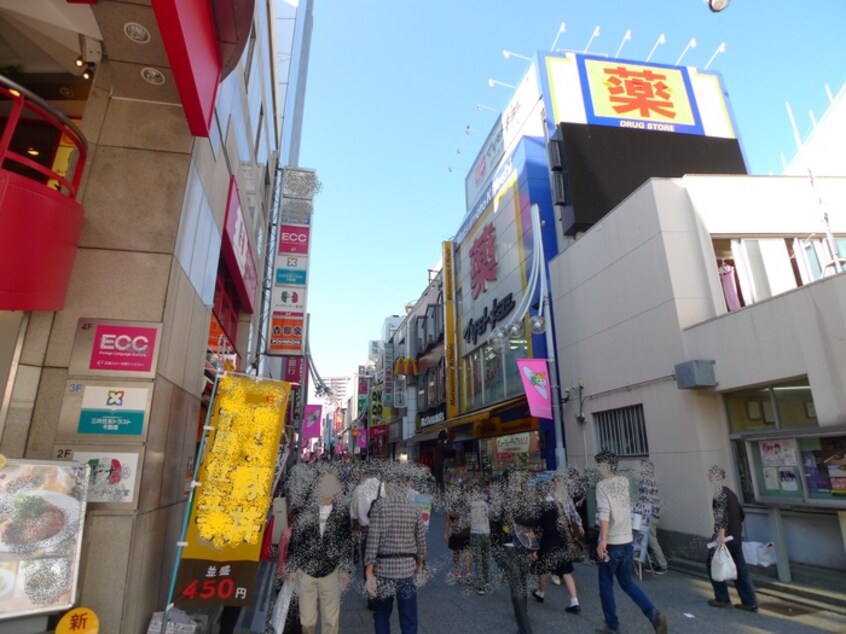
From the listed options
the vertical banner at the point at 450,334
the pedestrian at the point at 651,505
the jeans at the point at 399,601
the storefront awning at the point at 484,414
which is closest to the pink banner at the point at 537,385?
the pedestrian at the point at 651,505

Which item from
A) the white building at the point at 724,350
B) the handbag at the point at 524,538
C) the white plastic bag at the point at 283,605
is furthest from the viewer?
the white building at the point at 724,350

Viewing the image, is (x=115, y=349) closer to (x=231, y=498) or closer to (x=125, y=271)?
(x=125, y=271)

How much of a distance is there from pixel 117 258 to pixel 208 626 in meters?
4.15

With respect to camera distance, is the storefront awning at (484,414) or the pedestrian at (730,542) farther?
the storefront awning at (484,414)

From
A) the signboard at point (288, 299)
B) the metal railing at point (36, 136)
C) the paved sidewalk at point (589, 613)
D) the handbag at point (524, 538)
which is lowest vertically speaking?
the paved sidewalk at point (589, 613)

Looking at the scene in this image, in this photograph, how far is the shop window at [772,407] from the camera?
7.76 meters

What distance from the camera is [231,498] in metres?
4.51

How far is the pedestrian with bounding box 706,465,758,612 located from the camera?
20.2 ft

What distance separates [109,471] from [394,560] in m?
2.68

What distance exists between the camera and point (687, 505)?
888 centimetres

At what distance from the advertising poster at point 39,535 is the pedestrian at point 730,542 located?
686 cm

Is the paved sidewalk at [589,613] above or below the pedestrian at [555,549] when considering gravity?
below

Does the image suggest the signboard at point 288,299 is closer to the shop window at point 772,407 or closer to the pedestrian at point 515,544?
the pedestrian at point 515,544

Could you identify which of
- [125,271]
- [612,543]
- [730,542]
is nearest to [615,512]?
[612,543]
